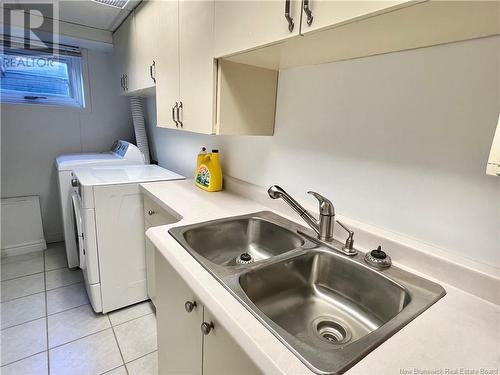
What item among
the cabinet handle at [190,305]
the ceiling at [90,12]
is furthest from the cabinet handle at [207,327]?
the ceiling at [90,12]

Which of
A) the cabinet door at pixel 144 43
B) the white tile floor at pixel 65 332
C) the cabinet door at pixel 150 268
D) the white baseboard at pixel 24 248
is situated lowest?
the white tile floor at pixel 65 332

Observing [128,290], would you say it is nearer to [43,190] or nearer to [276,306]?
[276,306]

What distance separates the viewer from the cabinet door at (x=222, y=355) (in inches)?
29.0

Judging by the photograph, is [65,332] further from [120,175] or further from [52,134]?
[52,134]

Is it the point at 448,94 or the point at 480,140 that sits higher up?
the point at 448,94

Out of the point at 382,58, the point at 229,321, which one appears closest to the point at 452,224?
the point at 382,58

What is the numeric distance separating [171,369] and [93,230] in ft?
3.76

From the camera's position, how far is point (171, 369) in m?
1.26

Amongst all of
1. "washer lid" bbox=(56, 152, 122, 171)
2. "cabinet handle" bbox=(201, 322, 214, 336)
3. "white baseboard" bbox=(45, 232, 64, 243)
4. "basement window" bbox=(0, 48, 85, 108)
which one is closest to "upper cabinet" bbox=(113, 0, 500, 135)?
"washer lid" bbox=(56, 152, 122, 171)

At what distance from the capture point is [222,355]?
833 mm

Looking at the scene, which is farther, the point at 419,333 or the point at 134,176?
the point at 134,176

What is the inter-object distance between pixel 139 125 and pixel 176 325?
255 cm

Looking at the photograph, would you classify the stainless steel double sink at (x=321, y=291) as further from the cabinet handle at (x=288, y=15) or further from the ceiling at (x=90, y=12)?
the ceiling at (x=90, y=12)

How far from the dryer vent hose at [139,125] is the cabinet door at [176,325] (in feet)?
7.03
